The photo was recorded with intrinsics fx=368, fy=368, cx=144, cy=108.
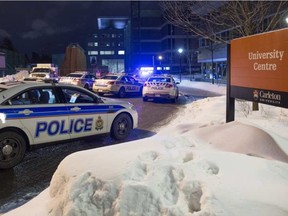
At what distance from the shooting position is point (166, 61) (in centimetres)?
9856

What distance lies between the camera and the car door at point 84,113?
8057mm

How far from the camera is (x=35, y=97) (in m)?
7.58

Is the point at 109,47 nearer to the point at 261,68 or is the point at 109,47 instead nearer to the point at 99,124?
the point at 99,124

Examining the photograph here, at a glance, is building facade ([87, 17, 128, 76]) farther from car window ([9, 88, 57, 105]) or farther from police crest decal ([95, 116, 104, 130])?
car window ([9, 88, 57, 105])

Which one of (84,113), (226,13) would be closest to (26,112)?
(84,113)

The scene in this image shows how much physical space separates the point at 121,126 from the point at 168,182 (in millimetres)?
5800

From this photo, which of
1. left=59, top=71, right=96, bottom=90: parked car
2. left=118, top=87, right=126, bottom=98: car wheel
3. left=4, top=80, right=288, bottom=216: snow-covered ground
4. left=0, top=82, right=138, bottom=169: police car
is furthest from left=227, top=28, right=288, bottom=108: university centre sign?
left=59, top=71, right=96, bottom=90: parked car

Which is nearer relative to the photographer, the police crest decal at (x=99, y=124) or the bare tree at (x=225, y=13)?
the police crest decal at (x=99, y=124)

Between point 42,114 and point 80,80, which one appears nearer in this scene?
point 42,114

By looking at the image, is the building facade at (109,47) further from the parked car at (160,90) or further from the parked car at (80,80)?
the parked car at (160,90)

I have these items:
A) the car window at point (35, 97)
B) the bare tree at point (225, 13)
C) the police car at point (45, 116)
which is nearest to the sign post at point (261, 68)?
the police car at point (45, 116)

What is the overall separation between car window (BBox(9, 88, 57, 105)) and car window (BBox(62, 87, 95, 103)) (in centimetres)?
46

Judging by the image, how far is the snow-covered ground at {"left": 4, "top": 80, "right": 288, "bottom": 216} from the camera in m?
3.41

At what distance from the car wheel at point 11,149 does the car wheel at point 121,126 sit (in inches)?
105
